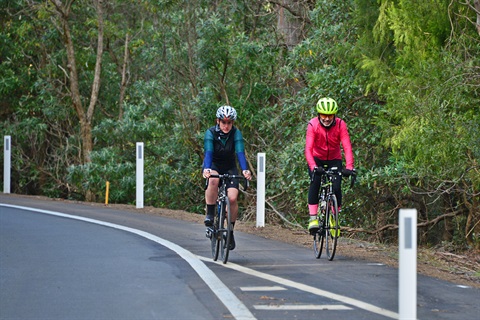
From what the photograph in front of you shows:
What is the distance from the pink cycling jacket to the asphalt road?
50.8 inches

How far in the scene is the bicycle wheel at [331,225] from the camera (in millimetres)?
Answer: 11531

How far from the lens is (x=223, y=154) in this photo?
11516 mm

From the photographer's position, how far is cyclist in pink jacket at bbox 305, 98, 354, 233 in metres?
11.5

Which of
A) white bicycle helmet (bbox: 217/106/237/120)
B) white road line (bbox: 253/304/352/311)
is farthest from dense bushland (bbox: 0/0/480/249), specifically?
white road line (bbox: 253/304/352/311)

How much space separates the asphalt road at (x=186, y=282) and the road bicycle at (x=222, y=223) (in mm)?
195

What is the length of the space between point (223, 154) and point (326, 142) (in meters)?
1.32

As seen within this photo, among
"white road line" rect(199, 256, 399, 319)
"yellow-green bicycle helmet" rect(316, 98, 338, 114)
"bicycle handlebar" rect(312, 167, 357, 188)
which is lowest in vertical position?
"white road line" rect(199, 256, 399, 319)

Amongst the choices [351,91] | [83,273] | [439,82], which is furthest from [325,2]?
[83,273]

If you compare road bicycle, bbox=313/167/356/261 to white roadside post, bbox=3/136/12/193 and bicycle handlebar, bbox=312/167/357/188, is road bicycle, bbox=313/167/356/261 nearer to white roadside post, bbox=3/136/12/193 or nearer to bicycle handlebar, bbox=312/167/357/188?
bicycle handlebar, bbox=312/167/357/188

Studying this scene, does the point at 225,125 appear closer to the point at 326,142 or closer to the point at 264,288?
the point at 326,142

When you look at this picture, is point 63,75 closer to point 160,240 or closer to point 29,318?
point 160,240

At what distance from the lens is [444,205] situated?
19.4m

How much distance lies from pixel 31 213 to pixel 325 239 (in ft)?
25.2

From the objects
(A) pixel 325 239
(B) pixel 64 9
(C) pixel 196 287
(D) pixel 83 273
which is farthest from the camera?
(B) pixel 64 9
